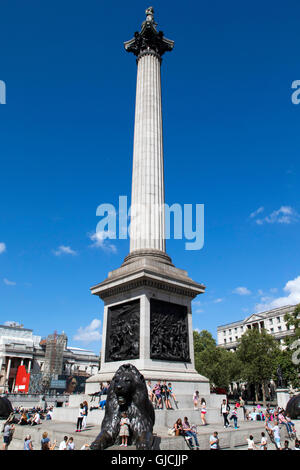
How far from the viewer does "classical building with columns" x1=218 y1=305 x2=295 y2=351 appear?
253 ft

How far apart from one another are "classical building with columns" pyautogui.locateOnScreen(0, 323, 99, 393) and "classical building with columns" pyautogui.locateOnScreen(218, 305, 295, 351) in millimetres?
36654

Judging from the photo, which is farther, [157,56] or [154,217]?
[157,56]

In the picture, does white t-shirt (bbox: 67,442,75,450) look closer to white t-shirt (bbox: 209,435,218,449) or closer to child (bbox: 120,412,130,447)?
child (bbox: 120,412,130,447)

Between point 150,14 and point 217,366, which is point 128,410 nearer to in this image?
point 150,14

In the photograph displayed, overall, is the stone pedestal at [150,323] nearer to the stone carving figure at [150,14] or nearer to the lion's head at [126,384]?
the lion's head at [126,384]

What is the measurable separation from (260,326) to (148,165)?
72.5 m

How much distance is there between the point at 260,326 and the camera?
276ft

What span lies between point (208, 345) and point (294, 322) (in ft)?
71.5

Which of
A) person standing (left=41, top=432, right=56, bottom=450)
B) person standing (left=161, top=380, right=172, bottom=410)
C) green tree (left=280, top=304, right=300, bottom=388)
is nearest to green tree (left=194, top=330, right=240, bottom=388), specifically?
green tree (left=280, top=304, right=300, bottom=388)

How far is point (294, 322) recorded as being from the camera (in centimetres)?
4478

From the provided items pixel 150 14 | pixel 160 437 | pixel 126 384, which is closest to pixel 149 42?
pixel 150 14
